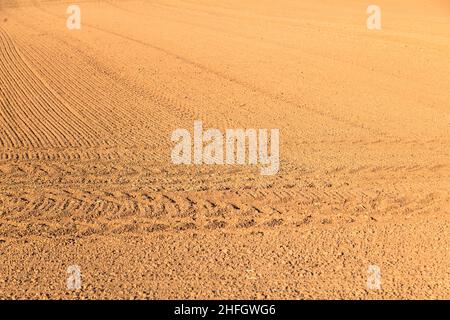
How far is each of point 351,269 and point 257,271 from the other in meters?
1.01

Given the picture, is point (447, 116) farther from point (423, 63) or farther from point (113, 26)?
point (113, 26)

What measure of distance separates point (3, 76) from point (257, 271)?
449 inches

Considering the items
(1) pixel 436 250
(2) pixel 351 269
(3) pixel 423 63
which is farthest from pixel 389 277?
(3) pixel 423 63

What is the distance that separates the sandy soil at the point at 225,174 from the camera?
661 cm

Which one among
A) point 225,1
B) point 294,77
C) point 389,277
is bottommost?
point 389,277

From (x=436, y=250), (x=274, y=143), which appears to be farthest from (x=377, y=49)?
(x=436, y=250)

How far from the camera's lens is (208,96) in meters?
13.9

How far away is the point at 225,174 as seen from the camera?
922 cm

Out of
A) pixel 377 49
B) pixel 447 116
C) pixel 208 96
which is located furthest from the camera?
pixel 377 49

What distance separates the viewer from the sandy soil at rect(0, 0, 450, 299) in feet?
21.7

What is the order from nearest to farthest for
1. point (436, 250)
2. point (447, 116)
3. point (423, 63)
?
point (436, 250) < point (447, 116) < point (423, 63)

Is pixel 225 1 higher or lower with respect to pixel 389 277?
higher

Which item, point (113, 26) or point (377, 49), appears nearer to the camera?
point (377, 49)

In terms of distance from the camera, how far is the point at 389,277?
650 cm
